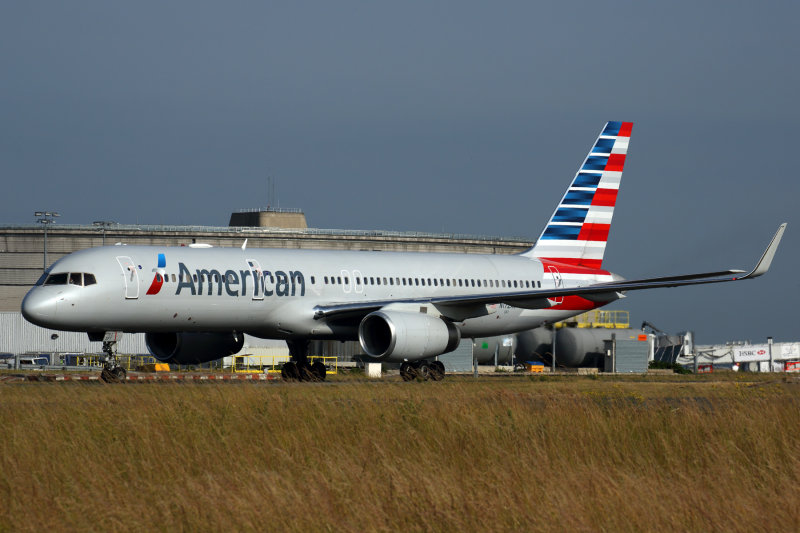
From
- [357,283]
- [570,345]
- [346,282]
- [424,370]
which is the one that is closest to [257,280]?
[346,282]

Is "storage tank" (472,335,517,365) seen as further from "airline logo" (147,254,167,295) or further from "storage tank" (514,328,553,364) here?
"airline logo" (147,254,167,295)

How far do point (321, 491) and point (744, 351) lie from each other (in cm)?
6787

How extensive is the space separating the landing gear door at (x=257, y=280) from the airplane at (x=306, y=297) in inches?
1.2

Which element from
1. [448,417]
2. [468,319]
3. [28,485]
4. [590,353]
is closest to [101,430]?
[28,485]

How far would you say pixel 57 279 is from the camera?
2942 centimetres

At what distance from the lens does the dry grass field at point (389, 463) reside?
988 cm

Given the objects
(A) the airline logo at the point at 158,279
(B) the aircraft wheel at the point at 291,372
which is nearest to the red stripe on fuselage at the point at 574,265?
(B) the aircraft wheel at the point at 291,372

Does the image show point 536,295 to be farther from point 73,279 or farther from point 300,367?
point 73,279

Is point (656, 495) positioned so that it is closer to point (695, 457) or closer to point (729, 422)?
point (695, 457)

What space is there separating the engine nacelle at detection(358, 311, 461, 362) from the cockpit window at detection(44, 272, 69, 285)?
8.25 meters

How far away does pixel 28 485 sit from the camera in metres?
11.5

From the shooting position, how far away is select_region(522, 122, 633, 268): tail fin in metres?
40.4

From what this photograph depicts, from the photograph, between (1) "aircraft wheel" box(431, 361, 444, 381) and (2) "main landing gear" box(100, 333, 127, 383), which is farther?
(1) "aircraft wheel" box(431, 361, 444, 381)

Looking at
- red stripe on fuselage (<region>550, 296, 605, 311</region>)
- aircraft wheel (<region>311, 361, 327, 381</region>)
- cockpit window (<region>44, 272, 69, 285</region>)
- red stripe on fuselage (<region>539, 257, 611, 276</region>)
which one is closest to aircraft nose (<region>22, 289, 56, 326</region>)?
cockpit window (<region>44, 272, 69, 285</region>)
